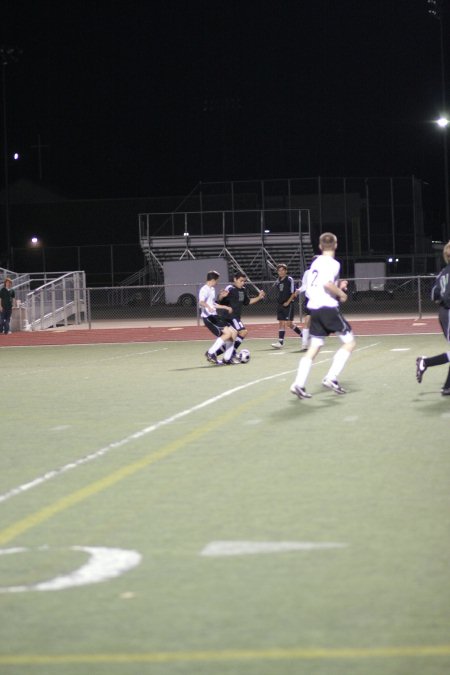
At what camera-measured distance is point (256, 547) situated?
6168 millimetres

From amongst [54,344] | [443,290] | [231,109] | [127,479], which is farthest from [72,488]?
[231,109]

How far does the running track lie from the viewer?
3019 centimetres

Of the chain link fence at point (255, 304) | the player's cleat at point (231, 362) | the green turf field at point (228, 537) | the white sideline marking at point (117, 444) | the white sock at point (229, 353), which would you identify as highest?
the chain link fence at point (255, 304)

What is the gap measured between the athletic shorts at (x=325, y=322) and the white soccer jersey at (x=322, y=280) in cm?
6

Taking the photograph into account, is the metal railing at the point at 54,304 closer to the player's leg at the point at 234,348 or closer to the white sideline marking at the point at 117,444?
the player's leg at the point at 234,348

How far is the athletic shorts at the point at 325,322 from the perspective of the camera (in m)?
13.3

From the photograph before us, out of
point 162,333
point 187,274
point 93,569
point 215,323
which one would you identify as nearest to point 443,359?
point 215,323

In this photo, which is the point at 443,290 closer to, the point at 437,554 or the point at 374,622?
the point at 437,554

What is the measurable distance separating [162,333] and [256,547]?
26.7m

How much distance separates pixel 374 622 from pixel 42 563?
6.52 feet

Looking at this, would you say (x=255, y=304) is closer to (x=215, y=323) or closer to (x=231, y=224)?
(x=231, y=224)

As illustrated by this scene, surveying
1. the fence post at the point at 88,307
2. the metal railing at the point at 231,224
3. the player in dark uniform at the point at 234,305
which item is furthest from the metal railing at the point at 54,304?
the metal railing at the point at 231,224

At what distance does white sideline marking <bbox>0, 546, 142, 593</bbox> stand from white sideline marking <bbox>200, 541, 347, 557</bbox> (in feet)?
1.39

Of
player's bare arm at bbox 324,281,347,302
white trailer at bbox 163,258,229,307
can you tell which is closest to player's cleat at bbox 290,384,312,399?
player's bare arm at bbox 324,281,347,302
